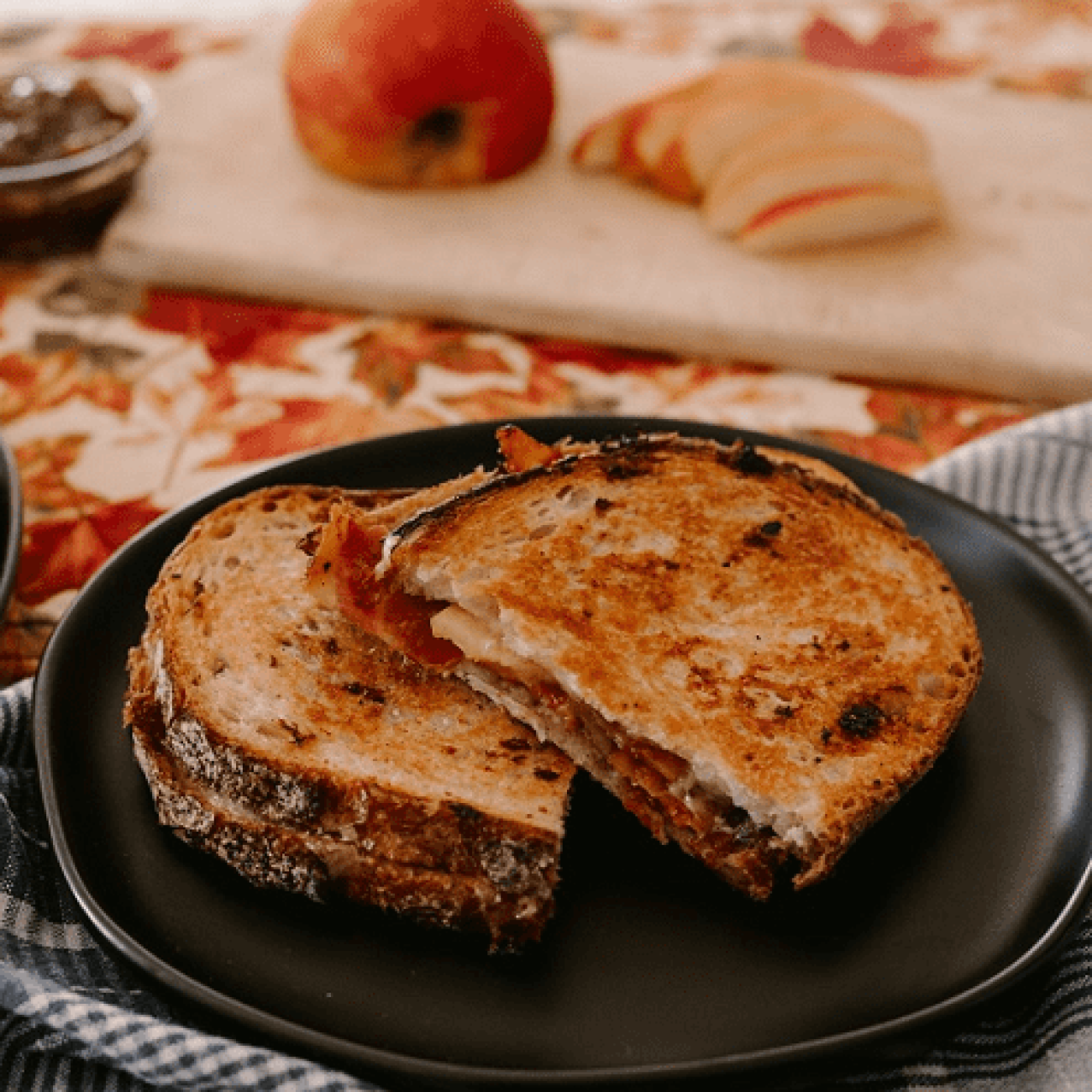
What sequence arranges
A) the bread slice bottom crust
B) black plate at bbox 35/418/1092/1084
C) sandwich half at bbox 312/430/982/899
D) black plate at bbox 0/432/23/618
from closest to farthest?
black plate at bbox 35/418/1092/1084 < the bread slice bottom crust < sandwich half at bbox 312/430/982/899 < black plate at bbox 0/432/23/618

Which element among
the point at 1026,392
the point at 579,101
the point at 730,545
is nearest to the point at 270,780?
the point at 730,545

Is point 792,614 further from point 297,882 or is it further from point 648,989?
point 297,882

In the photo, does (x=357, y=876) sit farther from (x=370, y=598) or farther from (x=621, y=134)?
(x=621, y=134)

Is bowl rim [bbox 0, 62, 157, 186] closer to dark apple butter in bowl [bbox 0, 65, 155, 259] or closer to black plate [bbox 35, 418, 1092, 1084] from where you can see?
dark apple butter in bowl [bbox 0, 65, 155, 259]

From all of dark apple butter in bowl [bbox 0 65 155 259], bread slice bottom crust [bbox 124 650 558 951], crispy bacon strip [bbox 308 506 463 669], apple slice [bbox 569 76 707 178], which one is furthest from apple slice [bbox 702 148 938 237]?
bread slice bottom crust [bbox 124 650 558 951]

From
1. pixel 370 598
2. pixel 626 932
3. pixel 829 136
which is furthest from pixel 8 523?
pixel 829 136

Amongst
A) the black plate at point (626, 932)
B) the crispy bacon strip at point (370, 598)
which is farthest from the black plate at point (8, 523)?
the crispy bacon strip at point (370, 598)
